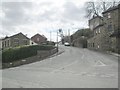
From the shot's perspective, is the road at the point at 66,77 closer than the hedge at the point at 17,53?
Yes

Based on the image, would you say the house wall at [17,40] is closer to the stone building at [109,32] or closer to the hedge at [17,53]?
the hedge at [17,53]

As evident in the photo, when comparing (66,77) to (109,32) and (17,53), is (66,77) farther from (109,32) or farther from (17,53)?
(17,53)

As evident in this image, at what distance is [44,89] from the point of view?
13477 millimetres

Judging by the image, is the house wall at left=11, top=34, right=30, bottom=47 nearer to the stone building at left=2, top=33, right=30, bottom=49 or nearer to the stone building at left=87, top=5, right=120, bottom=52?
the stone building at left=2, top=33, right=30, bottom=49

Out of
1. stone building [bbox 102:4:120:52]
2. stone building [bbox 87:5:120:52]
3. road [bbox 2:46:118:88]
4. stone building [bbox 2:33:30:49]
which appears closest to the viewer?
road [bbox 2:46:118:88]

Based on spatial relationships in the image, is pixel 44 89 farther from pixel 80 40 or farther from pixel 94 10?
pixel 80 40

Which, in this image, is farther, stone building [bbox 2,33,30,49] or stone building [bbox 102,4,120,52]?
stone building [bbox 2,33,30,49]

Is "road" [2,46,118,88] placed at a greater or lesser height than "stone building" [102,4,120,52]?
lesser

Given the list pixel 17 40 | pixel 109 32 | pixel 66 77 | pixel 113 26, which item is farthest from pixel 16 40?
pixel 66 77

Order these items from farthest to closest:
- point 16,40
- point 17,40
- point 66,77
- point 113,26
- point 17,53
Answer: point 17,40, point 16,40, point 17,53, point 113,26, point 66,77

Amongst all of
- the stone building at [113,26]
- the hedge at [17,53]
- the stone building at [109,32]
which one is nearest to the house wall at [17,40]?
the hedge at [17,53]

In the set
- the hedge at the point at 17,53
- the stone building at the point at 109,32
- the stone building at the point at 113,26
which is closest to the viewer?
the stone building at the point at 113,26

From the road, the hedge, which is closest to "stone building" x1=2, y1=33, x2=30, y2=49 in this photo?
the hedge

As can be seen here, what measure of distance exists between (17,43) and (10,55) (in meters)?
31.2
